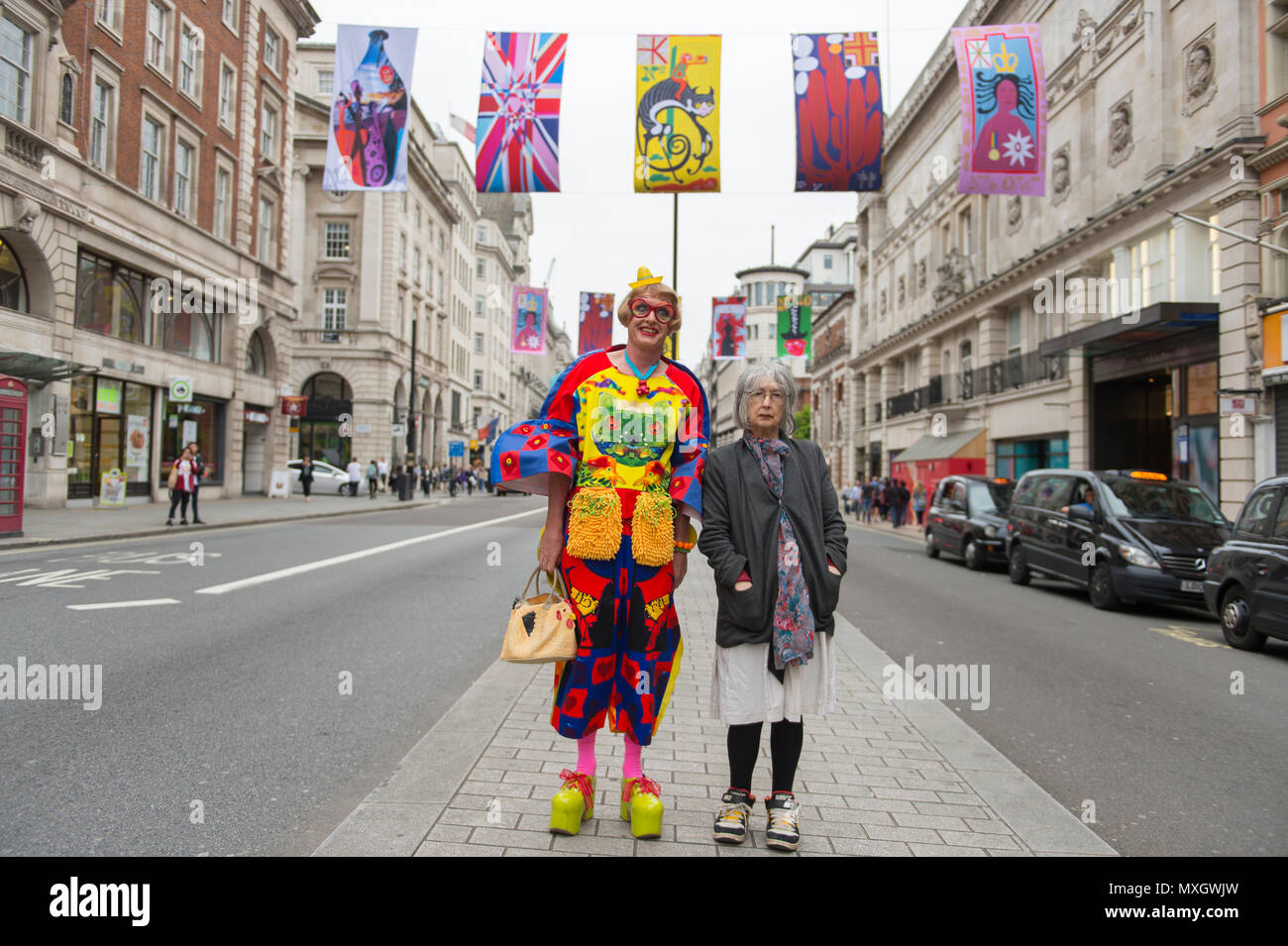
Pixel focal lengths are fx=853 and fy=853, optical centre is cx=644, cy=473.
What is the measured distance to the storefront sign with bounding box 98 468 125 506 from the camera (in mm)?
21828

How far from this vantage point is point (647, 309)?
10.8 ft

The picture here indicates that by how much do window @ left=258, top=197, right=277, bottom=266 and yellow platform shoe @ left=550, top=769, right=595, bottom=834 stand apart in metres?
33.9

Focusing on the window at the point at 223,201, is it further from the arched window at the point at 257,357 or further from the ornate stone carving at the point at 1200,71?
the ornate stone carving at the point at 1200,71

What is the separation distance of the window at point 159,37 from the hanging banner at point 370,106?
16809 mm

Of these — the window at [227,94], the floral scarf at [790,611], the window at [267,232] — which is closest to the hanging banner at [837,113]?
the floral scarf at [790,611]

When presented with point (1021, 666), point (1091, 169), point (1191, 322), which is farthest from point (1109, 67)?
point (1021, 666)

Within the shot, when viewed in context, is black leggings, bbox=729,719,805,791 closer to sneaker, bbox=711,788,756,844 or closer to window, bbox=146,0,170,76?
sneaker, bbox=711,788,756,844

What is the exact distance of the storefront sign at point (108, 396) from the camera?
22.4 metres

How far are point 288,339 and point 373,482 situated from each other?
7.13m

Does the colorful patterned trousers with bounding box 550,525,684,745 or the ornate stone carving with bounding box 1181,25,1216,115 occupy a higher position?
the ornate stone carving with bounding box 1181,25,1216,115

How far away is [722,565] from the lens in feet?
10.2

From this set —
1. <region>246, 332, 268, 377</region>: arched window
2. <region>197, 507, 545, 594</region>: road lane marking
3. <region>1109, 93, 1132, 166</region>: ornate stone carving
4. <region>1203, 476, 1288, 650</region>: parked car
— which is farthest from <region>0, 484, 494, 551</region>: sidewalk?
<region>1109, 93, 1132, 166</region>: ornate stone carving
